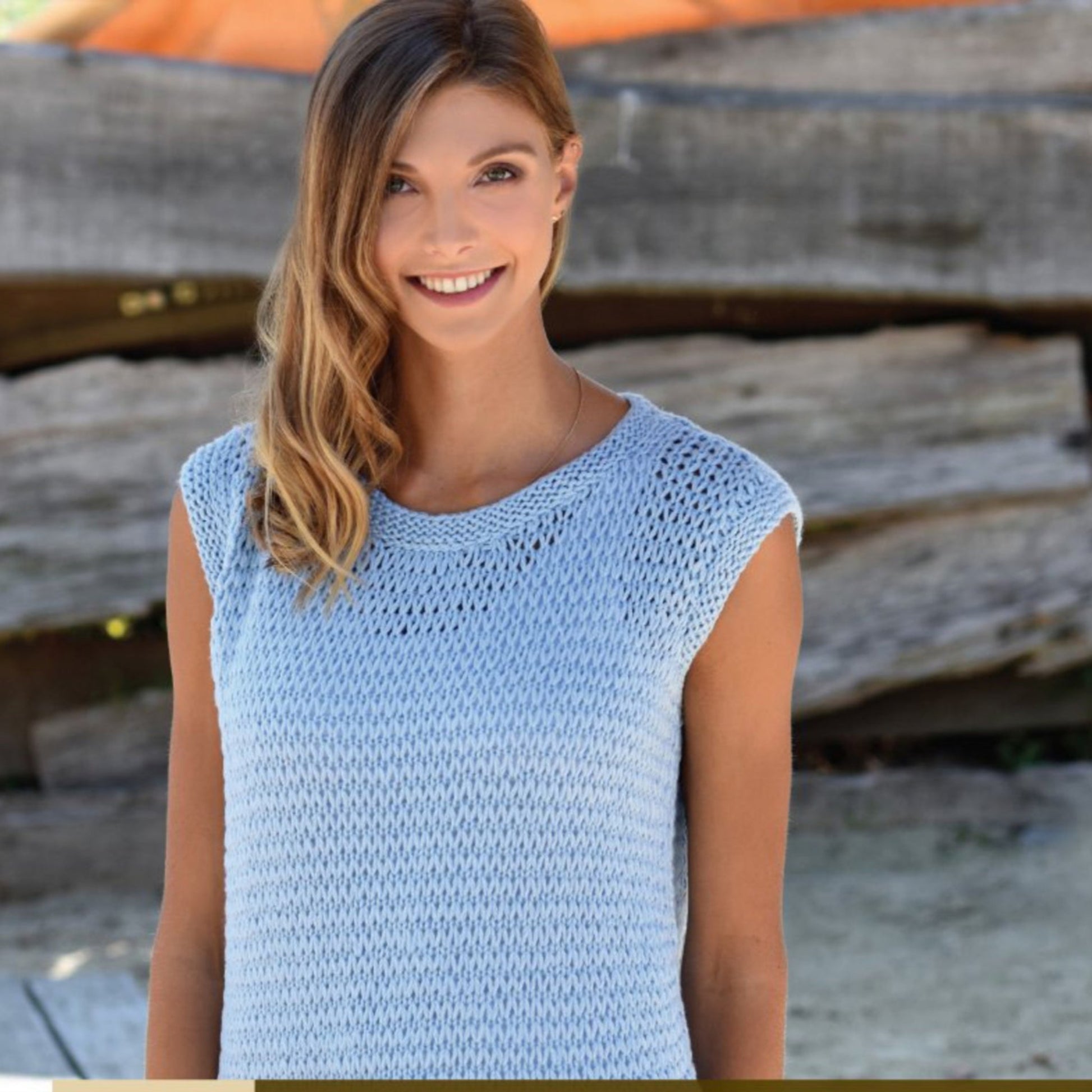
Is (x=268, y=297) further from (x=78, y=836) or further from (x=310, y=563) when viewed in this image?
(x=78, y=836)

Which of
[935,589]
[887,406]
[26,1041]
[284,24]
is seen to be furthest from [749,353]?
[26,1041]

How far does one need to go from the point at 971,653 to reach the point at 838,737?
1.51 feet

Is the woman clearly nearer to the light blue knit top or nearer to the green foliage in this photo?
the light blue knit top

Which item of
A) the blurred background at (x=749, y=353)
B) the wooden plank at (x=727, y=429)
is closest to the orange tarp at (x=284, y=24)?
the blurred background at (x=749, y=353)

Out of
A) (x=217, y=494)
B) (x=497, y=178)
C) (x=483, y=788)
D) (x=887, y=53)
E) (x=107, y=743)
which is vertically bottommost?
(x=107, y=743)

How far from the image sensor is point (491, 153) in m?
1.70

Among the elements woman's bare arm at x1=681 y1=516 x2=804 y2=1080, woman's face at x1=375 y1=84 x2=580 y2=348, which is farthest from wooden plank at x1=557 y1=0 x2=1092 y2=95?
woman's bare arm at x1=681 y1=516 x2=804 y2=1080

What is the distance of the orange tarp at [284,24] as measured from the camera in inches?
169

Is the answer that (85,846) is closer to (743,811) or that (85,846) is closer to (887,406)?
(887,406)

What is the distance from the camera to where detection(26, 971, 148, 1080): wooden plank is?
3.44 metres

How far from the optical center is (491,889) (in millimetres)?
1641

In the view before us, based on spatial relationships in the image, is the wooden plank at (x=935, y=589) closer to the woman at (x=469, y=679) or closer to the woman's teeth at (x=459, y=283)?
the woman at (x=469, y=679)

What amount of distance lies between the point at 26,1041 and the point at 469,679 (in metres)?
2.24

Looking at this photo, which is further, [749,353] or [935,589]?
[935,589]
